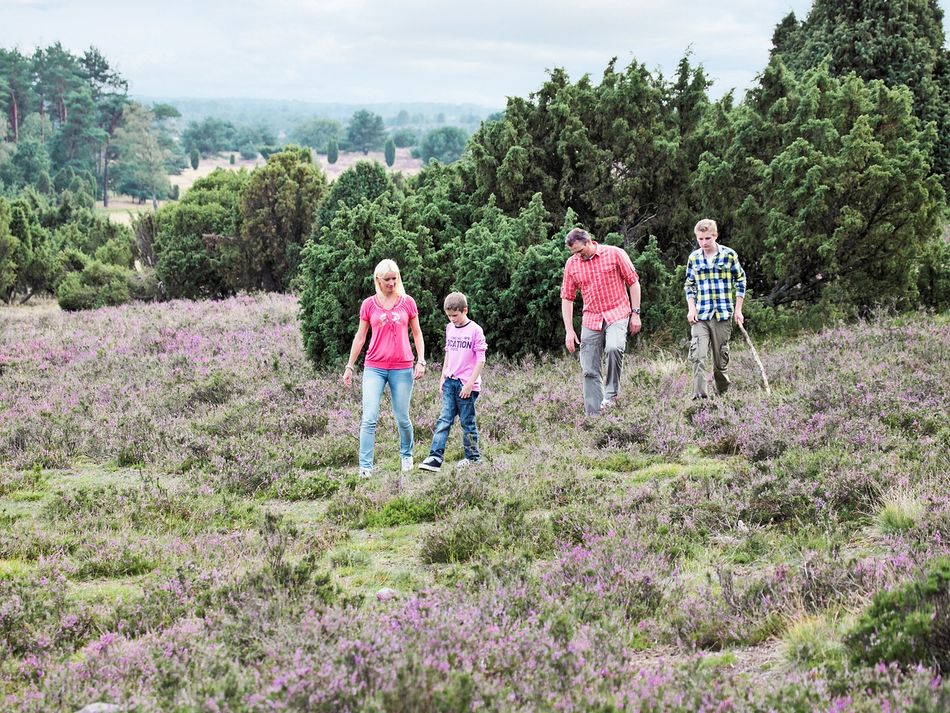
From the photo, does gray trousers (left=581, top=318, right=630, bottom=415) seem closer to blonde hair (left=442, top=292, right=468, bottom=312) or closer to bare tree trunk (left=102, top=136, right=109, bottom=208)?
blonde hair (left=442, top=292, right=468, bottom=312)

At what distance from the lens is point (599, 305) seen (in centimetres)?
968

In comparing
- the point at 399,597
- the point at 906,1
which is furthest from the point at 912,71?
the point at 399,597

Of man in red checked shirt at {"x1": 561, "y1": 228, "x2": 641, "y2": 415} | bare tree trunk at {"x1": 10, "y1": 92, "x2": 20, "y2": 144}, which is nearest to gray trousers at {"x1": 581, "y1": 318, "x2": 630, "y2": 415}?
man in red checked shirt at {"x1": 561, "y1": 228, "x2": 641, "y2": 415}

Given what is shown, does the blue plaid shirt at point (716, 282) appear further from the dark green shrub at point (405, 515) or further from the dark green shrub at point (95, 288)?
the dark green shrub at point (95, 288)

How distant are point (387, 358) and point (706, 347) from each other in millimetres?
3516

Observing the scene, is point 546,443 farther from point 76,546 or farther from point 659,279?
point 659,279

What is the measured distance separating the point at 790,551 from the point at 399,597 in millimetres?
2430

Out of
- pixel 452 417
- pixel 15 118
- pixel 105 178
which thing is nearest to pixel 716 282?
pixel 452 417

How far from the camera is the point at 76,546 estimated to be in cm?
670

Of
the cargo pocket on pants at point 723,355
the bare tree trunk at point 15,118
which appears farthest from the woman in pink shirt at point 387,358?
the bare tree trunk at point 15,118

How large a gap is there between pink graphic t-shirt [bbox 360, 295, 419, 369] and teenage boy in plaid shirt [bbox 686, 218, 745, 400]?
3121mm

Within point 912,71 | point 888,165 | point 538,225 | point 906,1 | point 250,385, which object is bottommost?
point 250,385

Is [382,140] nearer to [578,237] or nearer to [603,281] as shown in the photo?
[603,281]

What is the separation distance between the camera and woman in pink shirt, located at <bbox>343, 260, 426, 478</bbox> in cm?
852
